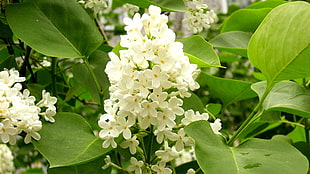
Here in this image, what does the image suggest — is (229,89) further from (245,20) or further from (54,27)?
(54,27)

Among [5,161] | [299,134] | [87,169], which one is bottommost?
[5,161]

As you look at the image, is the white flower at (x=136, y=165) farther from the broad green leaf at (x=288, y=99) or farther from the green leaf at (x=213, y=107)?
the green leaf at (x=213, y=107)

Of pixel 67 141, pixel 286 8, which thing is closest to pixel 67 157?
pixel 67 141

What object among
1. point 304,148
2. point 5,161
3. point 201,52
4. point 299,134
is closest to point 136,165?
point 201,52

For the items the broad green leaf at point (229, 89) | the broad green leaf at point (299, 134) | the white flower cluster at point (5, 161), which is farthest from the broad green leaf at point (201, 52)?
the white flower cluster at point (5, 161)

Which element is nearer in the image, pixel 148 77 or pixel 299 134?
pixel 148 77

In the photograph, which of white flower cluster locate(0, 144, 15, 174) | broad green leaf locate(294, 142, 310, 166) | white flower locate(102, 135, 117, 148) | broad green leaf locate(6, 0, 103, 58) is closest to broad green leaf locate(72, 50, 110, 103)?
broad green leaf locate(6, 0, 103, 58)
